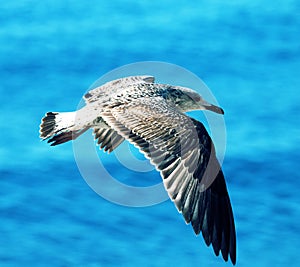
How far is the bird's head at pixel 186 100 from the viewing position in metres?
7.27

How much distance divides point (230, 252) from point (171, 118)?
77cm

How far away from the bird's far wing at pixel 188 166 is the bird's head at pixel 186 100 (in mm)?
493

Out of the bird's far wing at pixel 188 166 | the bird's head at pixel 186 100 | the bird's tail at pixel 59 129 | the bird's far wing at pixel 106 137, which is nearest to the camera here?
the bird's far wing at pixel 188 166

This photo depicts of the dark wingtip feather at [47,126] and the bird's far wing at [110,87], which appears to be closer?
the dark wingtip feather at [47,126]

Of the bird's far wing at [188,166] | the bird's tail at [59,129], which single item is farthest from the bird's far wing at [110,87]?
the bird's far wing at [188,166]

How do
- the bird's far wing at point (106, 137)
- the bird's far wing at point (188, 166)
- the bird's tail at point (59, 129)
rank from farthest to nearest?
the bird's far wing at point (106, 137)
the bird's tail at point (59, 129)
the bird's far wing at point (188, 166)

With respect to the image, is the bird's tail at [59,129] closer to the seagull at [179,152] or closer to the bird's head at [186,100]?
the seagull at [179,152]

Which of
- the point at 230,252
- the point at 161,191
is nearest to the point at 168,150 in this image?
the point at 230,252

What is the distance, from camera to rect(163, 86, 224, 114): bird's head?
7.27 meters

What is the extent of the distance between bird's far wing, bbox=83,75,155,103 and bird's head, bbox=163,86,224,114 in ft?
0.86

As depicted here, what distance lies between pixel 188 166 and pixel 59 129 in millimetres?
853

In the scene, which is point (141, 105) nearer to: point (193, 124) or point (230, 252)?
point (193, 124)

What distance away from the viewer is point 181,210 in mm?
6500

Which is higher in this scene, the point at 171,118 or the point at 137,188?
the point at 137,188
